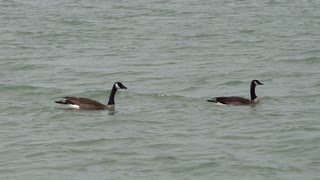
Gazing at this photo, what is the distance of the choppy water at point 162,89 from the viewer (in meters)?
16.8

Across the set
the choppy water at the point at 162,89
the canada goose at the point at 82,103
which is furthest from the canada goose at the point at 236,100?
the canada goose at the point at 82,103

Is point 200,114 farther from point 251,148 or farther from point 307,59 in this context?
point 307,59

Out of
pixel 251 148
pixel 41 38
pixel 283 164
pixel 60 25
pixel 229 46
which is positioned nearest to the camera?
pixel 283 164

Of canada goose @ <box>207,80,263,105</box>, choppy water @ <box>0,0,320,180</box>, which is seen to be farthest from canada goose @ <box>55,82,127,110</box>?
canada goose @ <box>207,80,263,105</box>

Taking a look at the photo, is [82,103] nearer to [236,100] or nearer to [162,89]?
[162,89]

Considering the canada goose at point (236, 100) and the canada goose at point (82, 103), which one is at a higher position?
the canada goose at point (82, 103)

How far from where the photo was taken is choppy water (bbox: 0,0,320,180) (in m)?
16.8

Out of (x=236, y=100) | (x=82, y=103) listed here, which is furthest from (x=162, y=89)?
(x=82, y=103)

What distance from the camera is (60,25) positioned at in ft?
119

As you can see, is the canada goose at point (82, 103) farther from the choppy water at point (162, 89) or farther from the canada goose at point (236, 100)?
the canada goose at point (236, 100)

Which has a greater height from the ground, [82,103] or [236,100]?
[82,103]

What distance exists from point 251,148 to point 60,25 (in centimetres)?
1928

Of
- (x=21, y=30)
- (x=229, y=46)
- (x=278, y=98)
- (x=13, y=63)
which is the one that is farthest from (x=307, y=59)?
(x=21, y=30)

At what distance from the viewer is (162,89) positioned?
23.8 metres
